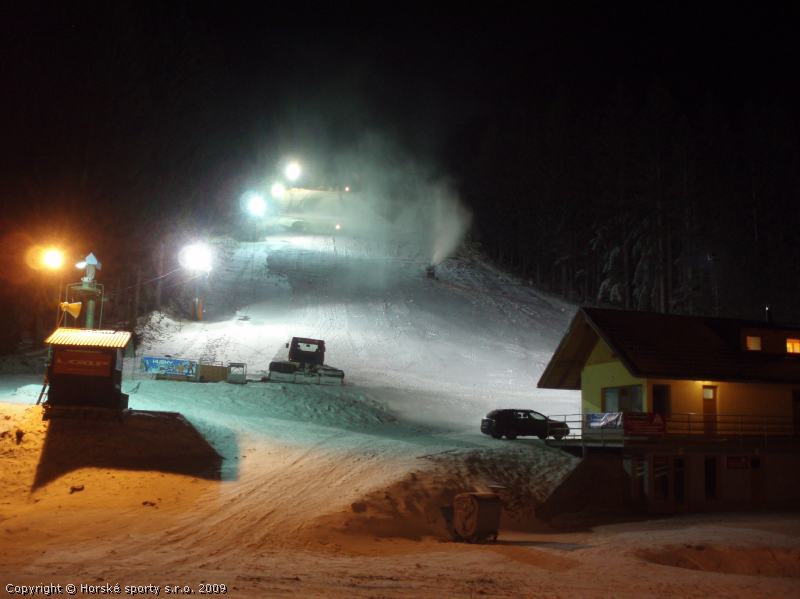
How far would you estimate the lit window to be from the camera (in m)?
27.8

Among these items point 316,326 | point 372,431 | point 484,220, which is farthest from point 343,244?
point 372,431

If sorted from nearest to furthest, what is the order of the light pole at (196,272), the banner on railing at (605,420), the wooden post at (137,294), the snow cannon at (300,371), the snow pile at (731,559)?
the snow pile at (731,559) < the banner on railing at (605,420) < the snow cannon at (300,371) < the wooden post at (137,294) < the light pole at (196,272)

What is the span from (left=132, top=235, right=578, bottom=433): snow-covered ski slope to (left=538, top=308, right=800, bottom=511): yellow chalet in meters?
7.91

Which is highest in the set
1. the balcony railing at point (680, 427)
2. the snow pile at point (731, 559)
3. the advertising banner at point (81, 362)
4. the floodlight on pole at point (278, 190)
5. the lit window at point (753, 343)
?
the floodlight on pole at point (278, 190)

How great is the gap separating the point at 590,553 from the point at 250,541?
7426 mm

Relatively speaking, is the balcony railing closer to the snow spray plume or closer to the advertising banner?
the advertising banner

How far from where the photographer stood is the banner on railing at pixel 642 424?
22234 mm

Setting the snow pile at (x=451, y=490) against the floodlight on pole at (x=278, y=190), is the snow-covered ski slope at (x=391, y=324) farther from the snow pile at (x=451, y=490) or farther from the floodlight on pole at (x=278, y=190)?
the floodlight on pole at (x=278, y=190)

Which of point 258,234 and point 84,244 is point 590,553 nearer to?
point 84,244

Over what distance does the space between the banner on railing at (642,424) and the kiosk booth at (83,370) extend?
16.8 m

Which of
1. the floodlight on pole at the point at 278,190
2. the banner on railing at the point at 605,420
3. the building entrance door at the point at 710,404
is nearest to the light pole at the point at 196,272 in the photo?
the banner on railing at the point at 605,420

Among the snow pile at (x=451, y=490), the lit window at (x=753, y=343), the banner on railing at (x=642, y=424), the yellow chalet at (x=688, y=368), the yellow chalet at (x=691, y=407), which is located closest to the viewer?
the snow pile at (x=451, y=490)

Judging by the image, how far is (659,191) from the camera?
61688 mm

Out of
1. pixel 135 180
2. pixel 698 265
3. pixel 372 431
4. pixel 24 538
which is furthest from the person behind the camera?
pixel 698 265
